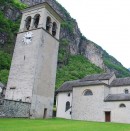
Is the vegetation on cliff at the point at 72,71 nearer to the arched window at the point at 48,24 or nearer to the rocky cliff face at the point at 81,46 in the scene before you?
the rocky cliff face at the point at 81,46

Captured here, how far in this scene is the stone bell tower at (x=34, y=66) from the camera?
24253 millimetres

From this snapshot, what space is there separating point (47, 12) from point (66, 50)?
6386cm

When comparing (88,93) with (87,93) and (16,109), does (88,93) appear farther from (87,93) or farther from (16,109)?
(16,109)

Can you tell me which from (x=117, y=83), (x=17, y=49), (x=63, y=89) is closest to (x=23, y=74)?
(x=17, y=49)

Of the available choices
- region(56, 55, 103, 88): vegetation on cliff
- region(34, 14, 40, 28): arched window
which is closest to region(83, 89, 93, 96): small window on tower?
region(34, 14, 40, 28): arched window

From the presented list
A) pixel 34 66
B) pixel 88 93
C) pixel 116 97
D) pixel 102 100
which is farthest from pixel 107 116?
pixel 34 66

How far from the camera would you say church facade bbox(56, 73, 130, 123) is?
26922mm

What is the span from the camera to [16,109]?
21.7 m

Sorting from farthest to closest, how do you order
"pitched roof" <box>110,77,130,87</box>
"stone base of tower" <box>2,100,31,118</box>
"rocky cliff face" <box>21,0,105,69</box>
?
"rocky cliff face" <box>21,0,105,69</box>
"pitched roof" <box>110,77,130,87</box>
"stone base of tower" <box>2,100,31,118</box>

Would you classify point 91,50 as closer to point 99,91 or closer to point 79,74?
point 79,74

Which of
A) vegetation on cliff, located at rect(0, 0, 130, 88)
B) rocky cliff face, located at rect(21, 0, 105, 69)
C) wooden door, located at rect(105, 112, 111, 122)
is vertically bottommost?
wooden door, located at rect(105, 112, 111, 122)

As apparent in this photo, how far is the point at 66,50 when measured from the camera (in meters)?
92.9

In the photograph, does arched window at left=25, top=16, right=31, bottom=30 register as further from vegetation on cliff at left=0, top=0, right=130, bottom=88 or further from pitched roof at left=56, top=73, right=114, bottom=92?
vegetation on cliff at left=0, top=0, right=130, bottom=88

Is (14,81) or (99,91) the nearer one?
(14,81)
